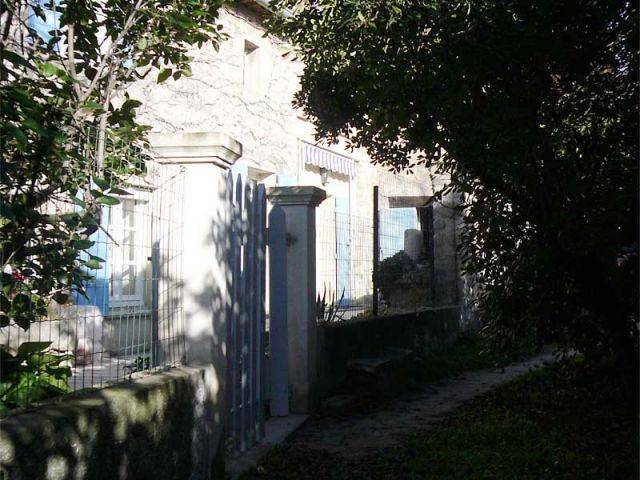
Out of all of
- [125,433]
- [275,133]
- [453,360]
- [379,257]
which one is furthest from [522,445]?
[275,133]

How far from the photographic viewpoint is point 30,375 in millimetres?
3293

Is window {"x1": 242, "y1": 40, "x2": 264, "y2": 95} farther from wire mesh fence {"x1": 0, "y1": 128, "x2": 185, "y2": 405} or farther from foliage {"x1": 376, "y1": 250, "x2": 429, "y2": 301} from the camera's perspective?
wire mesh fence {"x1": 0, "y1": 128, "x2": 185, "y2": 405}

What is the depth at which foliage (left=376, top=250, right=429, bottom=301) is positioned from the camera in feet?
33.0

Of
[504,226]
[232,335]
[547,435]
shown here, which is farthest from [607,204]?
[232,335]

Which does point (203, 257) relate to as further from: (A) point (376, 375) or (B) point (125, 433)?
(A) point (376, 375)

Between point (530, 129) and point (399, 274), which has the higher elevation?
point (530, 129)

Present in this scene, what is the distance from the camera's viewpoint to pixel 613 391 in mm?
6969

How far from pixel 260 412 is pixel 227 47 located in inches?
307

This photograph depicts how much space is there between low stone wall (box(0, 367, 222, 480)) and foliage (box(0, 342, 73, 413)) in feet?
0.38

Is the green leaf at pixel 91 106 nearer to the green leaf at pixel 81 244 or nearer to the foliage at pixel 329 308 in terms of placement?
the green leaf at pixel 81 244

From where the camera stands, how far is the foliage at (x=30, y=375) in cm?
322

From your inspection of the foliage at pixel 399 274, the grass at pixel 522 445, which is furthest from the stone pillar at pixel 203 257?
the foliage at pixel 399 274

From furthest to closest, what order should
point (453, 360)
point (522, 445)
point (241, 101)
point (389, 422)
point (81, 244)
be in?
point (241, 101) → point (453, 360) → point (389, 422) → point (522, 445) → point (81, 244)

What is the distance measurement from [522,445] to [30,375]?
12.4 feet
